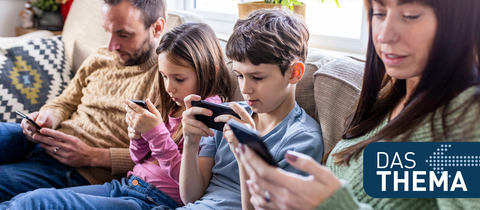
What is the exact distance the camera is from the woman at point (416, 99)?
58 centimetres

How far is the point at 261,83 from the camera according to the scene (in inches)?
39.4

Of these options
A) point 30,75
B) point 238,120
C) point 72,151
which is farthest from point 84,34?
point 238,120

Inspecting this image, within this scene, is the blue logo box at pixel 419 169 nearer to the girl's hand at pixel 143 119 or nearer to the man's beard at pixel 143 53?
the girl's hand at pixel 143 119

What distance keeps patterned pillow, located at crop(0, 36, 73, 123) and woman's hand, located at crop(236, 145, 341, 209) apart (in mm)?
1564

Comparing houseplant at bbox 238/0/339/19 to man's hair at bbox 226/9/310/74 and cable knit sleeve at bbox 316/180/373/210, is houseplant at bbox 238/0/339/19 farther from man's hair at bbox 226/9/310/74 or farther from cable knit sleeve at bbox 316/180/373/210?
cable knit sleeve at bbox 316/180/373/210

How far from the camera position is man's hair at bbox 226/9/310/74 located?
992mm

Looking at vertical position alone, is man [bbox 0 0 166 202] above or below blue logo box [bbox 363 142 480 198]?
below

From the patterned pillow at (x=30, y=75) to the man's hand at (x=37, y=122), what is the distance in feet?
0.57

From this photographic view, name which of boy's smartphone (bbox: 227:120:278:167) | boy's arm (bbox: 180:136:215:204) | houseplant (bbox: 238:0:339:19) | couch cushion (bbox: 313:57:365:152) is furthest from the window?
boy's smartphone (bbox: 227:120:278:167)

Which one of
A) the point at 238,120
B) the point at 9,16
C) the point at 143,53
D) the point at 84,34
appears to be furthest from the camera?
the point at 9,16

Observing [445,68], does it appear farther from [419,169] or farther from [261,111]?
[261,111]

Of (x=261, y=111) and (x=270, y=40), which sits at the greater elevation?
(x=270, y=40)

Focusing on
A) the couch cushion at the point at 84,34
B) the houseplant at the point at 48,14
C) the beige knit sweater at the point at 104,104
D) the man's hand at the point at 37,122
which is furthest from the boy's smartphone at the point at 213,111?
the houseplant at the point at 48,14

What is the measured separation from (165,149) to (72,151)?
1.69ft
